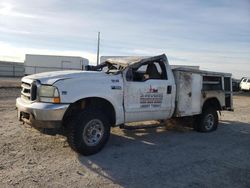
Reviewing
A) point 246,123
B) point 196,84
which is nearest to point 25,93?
point 196,84

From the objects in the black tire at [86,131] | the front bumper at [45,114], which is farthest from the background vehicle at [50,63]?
the front bumper at [45,114]

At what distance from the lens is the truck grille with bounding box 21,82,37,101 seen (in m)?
6.53

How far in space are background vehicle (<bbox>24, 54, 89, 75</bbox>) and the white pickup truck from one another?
118ft

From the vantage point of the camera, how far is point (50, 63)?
44969mm

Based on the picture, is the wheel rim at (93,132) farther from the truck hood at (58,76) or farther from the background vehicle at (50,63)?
the background vehicle at (50,63)

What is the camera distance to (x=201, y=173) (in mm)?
5902

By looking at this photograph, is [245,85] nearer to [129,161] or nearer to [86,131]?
[129,161]

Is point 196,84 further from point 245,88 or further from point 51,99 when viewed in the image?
point 245,88

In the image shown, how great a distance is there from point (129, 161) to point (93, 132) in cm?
92

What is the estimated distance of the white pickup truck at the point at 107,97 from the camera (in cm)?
634

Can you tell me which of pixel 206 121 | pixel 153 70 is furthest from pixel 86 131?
pixel 206 121

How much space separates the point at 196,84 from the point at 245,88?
92.3ft

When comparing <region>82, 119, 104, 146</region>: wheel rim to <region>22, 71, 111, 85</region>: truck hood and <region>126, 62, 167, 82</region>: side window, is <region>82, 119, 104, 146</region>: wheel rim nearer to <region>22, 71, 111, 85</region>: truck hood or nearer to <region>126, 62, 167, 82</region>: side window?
<region>22, 71, 111, 85</region>: truck hood

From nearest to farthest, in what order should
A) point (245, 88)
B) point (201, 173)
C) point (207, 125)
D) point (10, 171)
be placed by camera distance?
point (10, 171)
point (201, 173)
point (207, 125)
point (245, 88)
